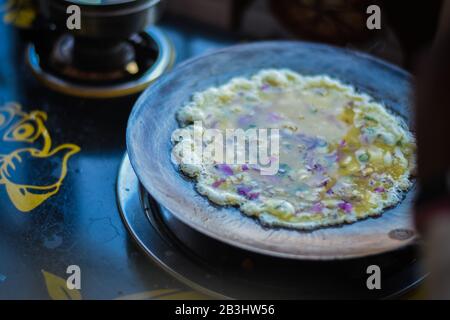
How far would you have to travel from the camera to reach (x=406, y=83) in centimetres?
244

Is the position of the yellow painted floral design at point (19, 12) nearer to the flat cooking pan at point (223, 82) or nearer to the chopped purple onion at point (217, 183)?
the flat cooking pan at point (223, 82)

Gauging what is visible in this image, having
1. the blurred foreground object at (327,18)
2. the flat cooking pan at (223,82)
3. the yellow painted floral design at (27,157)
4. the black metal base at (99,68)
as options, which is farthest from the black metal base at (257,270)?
the blurred foreground object at (327,18)

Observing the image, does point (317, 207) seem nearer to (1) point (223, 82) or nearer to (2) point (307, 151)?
(2) point (307, 151)

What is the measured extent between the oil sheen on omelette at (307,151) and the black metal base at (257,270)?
15cm

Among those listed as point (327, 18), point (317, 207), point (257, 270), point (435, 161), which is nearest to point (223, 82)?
point (327, 18)

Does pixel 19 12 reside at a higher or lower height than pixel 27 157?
higher

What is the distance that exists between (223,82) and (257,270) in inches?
34.5

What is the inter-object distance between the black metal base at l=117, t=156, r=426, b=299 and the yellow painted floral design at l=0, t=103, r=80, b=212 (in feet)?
1.27

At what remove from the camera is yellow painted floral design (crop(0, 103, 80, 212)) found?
86.8 inches

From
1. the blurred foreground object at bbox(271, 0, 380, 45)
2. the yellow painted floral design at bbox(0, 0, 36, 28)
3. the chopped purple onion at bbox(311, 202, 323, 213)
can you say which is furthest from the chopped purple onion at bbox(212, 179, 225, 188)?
the yellow painted floral design at bbox(0, 0, 36, 28)

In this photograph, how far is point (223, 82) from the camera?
2504mm

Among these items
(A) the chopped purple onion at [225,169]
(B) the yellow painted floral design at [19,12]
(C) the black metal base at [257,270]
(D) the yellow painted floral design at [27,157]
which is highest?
(B) the yellow painted floral design at [19,12]

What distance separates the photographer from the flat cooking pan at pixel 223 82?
1.80 meters
